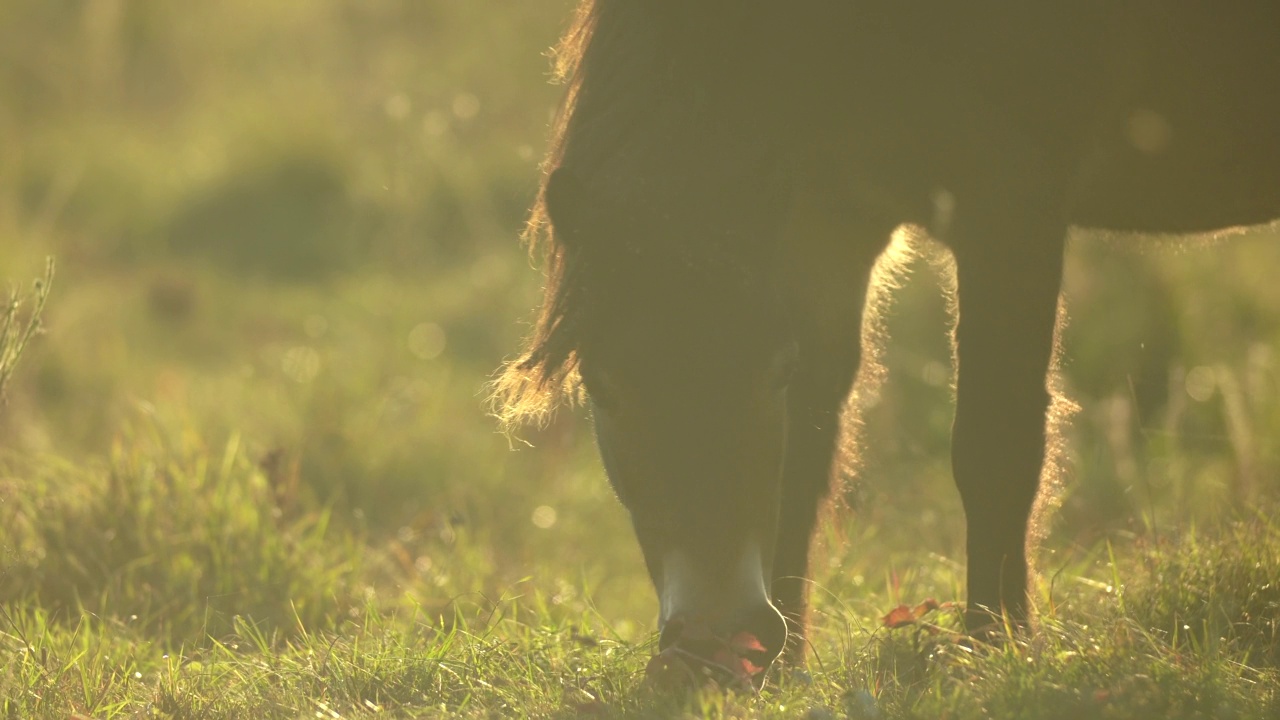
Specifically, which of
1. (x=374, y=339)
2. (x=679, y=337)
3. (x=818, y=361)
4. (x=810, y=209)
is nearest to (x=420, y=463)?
(x=374, y=339)

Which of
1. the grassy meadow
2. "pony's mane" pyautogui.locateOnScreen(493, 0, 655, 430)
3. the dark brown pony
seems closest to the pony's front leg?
the dark brown pony

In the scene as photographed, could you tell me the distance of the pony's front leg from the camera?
3.34 metres

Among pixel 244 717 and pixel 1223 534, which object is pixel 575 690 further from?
pixel 1223 534

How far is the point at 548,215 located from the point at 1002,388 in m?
1.20

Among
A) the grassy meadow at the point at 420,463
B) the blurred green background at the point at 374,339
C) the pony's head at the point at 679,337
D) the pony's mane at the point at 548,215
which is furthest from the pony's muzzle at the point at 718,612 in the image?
the blurred green background at the point at 374,339

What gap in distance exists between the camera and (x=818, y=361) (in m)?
3.89

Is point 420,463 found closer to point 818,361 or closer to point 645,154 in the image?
point 818,361

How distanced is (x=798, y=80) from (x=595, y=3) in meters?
0.55

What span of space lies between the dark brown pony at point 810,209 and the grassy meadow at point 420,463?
12.3 inches

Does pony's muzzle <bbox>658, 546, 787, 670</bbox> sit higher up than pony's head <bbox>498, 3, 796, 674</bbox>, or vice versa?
pony's head <bbox>498, 3, 796, 674</bbox>

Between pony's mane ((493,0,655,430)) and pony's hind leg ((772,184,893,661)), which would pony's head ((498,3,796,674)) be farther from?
pony's hind leg ((772,184,893,661))

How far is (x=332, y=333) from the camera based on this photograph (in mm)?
7859

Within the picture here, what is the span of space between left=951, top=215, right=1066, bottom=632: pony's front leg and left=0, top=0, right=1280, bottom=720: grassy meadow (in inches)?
6.2

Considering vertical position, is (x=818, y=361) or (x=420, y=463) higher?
(x=818, y=361)
